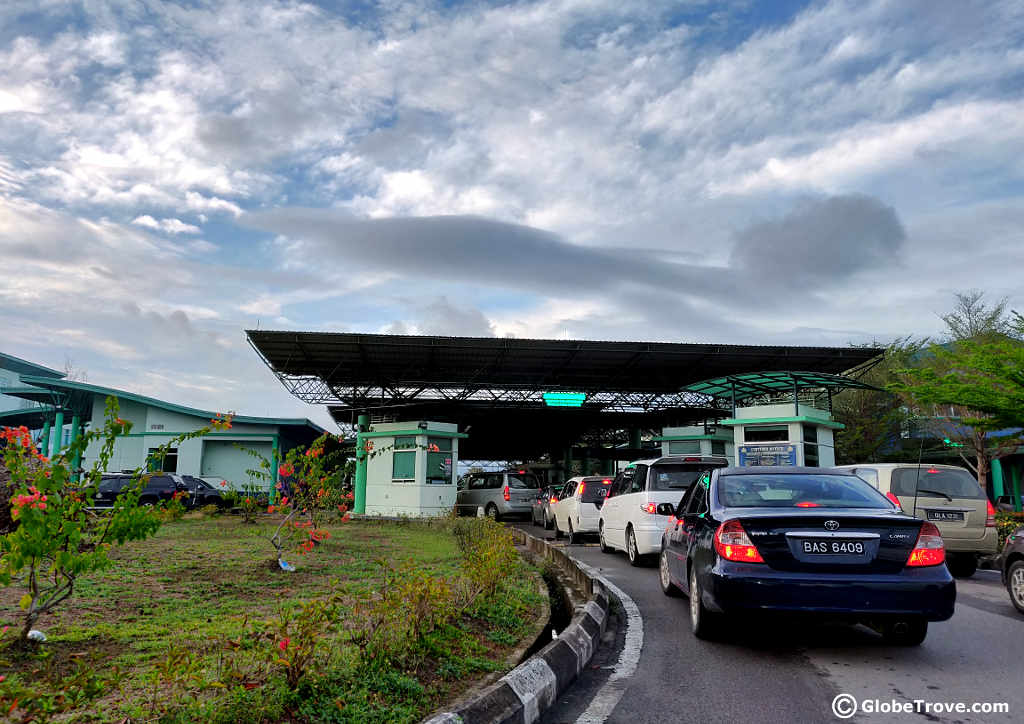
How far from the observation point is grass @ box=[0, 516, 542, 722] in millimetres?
3910

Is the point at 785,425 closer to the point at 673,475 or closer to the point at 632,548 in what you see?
the point at 632,548

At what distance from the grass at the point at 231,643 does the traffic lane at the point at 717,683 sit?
1.01 meters

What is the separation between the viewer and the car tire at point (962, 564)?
11.5m

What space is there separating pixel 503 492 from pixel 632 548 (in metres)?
15.0

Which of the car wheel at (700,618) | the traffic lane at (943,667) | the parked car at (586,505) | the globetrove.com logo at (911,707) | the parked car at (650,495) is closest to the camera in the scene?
the globetrove.com logo at (911,707)

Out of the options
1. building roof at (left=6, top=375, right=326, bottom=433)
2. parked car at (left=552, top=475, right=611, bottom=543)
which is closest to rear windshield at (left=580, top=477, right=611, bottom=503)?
parked car at (left=552, top=475, right=611, bottom=543)

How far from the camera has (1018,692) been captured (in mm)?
4879

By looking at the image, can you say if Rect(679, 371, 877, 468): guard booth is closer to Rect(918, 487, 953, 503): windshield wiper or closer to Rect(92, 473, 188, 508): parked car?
Rect(918, 487, 953, 503): windshield wiper

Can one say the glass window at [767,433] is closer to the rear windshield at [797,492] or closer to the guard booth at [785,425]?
the guard booth at [785,425]

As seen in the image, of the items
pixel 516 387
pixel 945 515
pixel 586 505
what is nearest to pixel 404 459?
pixel 516 387

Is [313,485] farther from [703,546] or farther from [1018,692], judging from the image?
[1018,692]

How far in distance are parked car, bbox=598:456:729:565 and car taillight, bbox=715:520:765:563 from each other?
5589mm

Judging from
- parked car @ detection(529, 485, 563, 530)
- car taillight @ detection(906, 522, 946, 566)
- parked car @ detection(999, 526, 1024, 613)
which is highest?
car taillight @ detection(906, 522, 946, 566)

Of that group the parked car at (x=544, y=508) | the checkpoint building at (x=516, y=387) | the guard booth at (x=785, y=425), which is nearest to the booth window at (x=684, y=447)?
the checkpoint building at (x=516, y=387)
